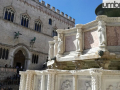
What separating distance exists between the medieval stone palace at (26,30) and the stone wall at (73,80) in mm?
14065

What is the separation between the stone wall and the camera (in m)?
3.42

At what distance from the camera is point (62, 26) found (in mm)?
28031

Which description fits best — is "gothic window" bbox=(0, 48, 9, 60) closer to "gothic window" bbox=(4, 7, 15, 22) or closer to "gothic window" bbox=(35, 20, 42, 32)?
"gothic window" bbox=(4, 7, 15, 22)

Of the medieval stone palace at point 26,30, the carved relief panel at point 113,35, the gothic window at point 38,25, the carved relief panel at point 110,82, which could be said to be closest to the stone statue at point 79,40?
the carved relief panel at point 113,35

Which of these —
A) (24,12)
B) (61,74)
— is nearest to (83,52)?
(61,74)

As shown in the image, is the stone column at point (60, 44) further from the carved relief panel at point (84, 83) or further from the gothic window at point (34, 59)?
the gothic window at point (34, 59)

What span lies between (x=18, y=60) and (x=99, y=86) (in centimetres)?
2162

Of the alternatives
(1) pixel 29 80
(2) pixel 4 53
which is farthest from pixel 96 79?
(2) pixel 4 53

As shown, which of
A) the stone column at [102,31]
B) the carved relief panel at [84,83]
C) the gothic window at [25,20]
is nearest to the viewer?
the carved relief panel at [84,83]

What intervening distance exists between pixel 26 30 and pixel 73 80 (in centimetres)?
1889

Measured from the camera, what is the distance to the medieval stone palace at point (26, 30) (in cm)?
1875

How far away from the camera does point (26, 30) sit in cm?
2161

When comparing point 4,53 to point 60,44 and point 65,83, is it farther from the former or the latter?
point 65,83

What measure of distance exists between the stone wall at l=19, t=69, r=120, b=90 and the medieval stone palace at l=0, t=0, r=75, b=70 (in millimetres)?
14065
